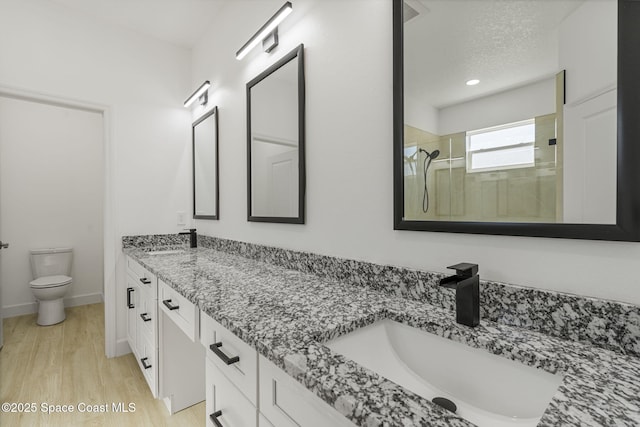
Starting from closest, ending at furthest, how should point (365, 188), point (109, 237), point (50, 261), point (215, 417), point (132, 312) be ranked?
point (215, 417) < point (365, 188) < point (132, 312) < point (109, 237) < point (50, 261)

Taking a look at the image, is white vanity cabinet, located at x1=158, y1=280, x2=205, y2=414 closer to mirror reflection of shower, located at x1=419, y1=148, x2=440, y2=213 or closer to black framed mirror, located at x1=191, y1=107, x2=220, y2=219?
black framed mirror, located at x1=191, y1=107, x2=220, y2=219

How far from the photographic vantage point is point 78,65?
231 centimetres

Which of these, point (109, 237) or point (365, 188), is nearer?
point (365, 188)

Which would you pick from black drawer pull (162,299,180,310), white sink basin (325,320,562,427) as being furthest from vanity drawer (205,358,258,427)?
black drawer pull (162,299,180,310)

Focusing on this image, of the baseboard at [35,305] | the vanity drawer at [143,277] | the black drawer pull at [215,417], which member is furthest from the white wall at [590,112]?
the baseboard at [35,305]

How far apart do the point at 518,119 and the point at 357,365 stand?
0.75m

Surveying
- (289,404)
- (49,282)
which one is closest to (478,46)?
(289,404)

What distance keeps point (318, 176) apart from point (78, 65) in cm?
223

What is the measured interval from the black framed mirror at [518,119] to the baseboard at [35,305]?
13.4ft

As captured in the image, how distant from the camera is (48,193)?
340cm

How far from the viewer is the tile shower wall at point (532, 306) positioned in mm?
648

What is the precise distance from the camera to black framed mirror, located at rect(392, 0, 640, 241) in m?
0.67

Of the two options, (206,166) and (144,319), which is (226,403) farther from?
(206,166)

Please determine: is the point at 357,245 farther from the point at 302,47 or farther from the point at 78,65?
the point at 78,65
